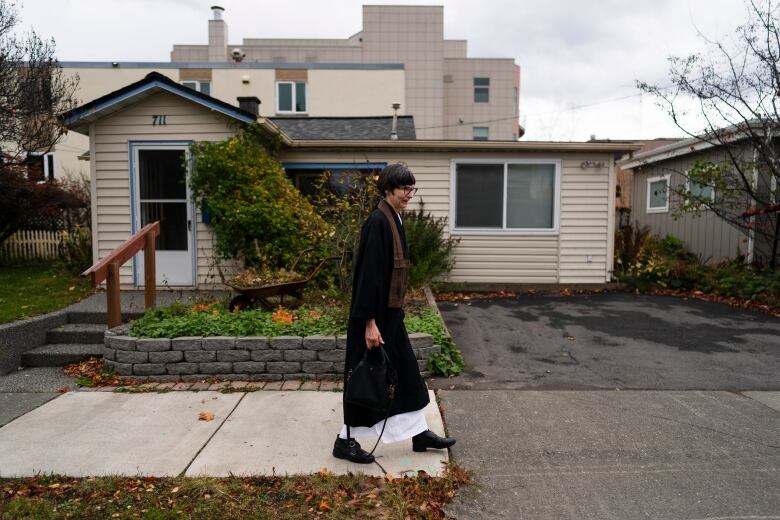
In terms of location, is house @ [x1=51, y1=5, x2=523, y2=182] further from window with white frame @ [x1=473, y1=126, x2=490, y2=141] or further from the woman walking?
the woman walking

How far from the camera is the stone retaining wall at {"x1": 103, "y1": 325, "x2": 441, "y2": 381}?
214 inches

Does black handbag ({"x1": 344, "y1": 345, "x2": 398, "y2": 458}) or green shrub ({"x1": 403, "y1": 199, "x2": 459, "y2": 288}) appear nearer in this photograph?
black handbag ({"x1": 344, "y1": 345, "x2": 398, "y2": 458})

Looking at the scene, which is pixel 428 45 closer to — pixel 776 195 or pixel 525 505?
pixel 776 195

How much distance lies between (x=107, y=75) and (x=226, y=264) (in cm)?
1969

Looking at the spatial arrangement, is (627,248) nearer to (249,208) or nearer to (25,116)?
(249,208)

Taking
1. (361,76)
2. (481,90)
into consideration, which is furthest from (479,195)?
(481,90)

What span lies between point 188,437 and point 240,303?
8.77ft

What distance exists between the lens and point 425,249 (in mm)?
9633

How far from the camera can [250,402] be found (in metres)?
4.84

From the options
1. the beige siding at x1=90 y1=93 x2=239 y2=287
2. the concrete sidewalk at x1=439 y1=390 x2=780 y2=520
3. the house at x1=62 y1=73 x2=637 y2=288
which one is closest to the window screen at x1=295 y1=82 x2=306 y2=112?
the house at x1=62 y1=73 x2=637 y2=288

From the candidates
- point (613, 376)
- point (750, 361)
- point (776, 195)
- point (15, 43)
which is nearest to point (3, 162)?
point (15, 43)

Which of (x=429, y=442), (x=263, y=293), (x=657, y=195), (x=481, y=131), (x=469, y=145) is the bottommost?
(x=429, y=442)

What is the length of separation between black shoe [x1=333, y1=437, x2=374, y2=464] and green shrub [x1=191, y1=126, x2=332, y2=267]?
4.39 meters

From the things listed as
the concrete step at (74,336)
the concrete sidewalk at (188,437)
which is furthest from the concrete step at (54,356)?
the concrete sidewalk at (188,437)
